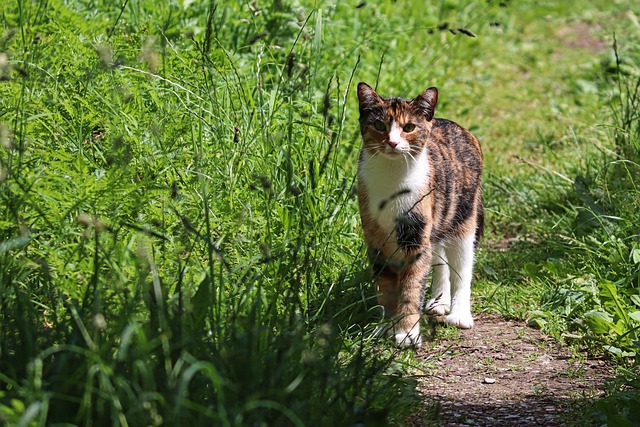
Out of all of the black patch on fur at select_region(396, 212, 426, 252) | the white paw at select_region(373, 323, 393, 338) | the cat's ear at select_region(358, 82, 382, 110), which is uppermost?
the cat's ear at select_region(358, 82, 382, 110)

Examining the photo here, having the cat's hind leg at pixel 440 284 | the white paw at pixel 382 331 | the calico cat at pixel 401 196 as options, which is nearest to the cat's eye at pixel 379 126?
the calico cat at pixel 401 196

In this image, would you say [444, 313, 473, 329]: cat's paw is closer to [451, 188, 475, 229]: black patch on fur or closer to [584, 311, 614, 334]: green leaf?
[451, 188, 475, 229]: black patch on fur

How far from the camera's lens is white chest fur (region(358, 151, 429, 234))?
4.36 meters

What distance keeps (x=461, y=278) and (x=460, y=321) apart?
215 mm

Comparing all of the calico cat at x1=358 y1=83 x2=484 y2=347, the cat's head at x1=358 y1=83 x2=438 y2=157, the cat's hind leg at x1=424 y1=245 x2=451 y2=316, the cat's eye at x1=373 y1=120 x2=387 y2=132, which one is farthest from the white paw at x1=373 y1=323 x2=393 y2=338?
the cat's eye at x1=373 y1=120 x2=387 y2=132

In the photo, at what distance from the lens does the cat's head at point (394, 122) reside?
4320 millimetres

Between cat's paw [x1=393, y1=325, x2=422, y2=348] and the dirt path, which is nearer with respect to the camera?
the dirt path

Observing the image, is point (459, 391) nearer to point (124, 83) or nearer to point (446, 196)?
point (446, 196)

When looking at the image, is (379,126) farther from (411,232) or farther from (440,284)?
(440,284)

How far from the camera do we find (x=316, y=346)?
3.35 metres

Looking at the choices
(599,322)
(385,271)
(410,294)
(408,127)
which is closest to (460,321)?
(410,294)

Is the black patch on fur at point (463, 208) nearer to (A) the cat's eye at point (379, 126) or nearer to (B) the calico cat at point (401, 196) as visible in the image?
(B) the calico cat at point (401, 196)

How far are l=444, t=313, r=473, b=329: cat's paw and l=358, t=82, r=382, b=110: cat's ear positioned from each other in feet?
3.40

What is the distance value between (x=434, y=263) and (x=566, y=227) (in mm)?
928
